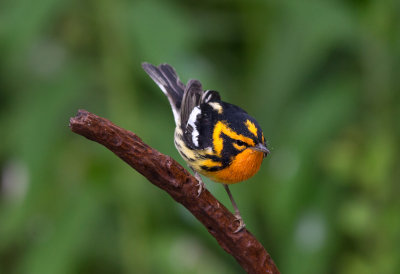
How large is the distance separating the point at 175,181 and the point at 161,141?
1.29 metres

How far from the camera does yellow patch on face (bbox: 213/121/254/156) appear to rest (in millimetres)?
1632

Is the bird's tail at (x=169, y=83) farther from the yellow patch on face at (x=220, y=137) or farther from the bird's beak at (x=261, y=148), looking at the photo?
the bird's beak at (x=261, y=148)

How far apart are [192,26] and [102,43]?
35 centimetres

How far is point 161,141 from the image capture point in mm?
2375

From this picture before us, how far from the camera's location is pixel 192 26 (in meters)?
2.54

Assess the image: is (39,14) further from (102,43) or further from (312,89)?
(312,89)

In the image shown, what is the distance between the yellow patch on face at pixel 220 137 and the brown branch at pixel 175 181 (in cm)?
48

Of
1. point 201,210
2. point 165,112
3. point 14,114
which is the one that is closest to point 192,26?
point 165,112

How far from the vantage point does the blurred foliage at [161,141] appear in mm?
2395

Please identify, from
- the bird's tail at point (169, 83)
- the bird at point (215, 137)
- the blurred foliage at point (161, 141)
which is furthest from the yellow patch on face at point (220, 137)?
the blurred foliage at point (161, 141)

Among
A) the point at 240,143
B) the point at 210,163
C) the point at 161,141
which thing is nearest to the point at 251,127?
the point at 240,143

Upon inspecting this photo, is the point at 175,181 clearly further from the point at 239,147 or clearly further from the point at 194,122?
the point at 194,122

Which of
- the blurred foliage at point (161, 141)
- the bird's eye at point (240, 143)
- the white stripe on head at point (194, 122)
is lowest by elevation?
the blurred foliage at point (161, 141)

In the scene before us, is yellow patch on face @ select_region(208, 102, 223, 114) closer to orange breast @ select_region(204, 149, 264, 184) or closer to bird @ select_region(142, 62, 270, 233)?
bird @ select_region(142, 62, 270, 233)
